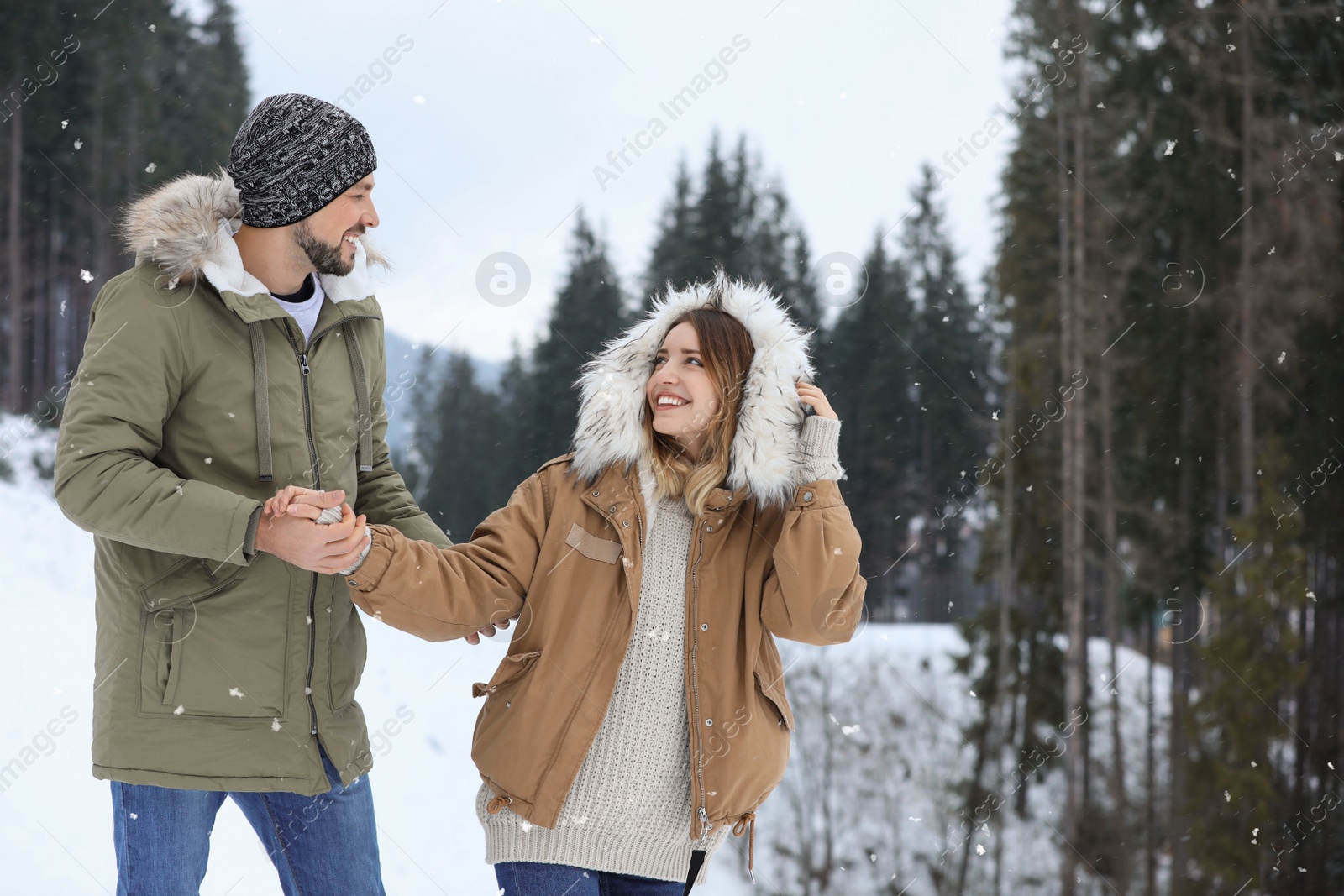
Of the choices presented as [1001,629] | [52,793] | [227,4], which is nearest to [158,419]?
[52,793]

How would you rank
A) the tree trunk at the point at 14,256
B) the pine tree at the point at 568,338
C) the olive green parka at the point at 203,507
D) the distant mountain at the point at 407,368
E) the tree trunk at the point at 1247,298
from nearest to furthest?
the olive green parka at the point at 203,507 → the tree trunk at the point at 1247,298 → the pine tree at the point at 568,338 → the distant mountain at the point at 407,368 → the tree trunk at the point at 14,256

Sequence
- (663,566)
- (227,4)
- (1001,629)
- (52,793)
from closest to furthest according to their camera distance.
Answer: (663,566), (52,793), (1001,629), (227,4)

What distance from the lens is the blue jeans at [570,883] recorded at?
75.9 inches

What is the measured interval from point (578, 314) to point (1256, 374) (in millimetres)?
7591

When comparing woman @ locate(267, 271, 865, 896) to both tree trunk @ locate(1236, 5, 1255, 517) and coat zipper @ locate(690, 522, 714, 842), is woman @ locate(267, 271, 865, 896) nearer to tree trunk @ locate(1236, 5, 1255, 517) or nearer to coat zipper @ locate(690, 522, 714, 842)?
coat zipper @ locate(690, 522, 714, 842)

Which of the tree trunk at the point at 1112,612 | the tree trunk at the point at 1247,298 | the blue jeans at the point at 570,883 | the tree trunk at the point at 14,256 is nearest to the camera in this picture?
the blue jeans at the point at 570,883

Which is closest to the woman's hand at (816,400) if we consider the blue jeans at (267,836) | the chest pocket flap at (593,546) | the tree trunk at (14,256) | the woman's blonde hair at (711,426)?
the woman's blonde hair at (711,426)

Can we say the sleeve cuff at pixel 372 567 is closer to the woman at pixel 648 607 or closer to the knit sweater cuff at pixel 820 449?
the woman at pixel 648 607

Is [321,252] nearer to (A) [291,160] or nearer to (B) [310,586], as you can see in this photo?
(A) [291,160]

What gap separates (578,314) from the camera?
40.8 feet

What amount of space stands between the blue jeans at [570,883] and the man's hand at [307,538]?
732mm

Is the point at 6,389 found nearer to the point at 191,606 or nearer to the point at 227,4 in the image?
the point at 227,4

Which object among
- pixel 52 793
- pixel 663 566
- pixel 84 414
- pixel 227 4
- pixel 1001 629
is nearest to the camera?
pixel 84 414

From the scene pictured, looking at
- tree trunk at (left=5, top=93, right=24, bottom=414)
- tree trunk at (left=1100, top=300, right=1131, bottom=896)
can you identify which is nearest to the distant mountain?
tree trunk at (left=5, top=93, right=24, bottom=414)
